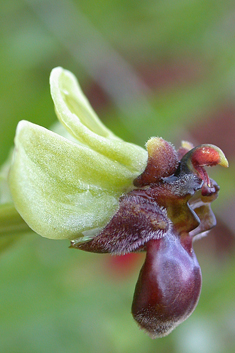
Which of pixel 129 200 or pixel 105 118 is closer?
pixel 129 200

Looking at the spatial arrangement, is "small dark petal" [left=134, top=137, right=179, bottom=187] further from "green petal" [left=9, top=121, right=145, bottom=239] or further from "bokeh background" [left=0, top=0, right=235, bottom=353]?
"bokeh background" [left=0, top=0, right=235, bottom=353]

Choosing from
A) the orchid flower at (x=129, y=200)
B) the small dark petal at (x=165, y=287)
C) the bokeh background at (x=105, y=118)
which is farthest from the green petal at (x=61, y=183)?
the bokeh background at (x=105, y=118)

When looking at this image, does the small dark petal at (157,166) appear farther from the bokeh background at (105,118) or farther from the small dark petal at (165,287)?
the bokeh background at (105,118)

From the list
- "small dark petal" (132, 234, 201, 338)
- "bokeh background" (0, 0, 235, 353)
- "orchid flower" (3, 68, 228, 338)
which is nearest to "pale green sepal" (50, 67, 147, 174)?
"orchid flower" (3, 68, 228, 338)

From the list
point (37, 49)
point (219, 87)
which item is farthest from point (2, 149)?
point (219, 87)

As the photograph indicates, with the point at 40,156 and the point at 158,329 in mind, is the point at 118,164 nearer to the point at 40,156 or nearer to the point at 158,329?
the point at 40,156

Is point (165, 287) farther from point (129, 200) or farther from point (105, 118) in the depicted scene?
point (105, 118)

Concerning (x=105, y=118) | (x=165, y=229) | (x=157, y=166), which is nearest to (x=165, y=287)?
(x=165, y=229)

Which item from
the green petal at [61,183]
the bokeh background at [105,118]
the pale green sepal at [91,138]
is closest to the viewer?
the green petal at [61,183]
